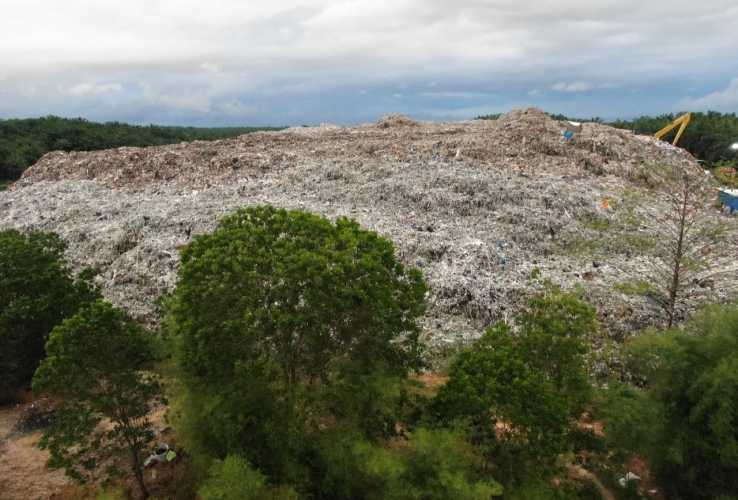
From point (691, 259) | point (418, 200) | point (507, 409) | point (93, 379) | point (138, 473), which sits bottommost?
point (138, 473)

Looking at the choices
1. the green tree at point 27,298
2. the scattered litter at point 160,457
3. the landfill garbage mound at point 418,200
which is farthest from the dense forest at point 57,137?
the scattered litter at point 160,457

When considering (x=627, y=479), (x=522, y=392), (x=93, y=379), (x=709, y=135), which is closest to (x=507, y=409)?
(x=522, y=392)

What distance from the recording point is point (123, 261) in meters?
13.8

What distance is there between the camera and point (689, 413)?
646 centimetres

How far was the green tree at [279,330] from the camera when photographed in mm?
5812

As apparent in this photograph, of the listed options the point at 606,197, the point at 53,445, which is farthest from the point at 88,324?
the point at 606,197

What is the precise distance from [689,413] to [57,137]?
54.3 metres

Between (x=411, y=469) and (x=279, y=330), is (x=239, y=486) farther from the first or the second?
(x=411, y=469)

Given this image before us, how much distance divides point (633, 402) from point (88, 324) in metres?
6.82

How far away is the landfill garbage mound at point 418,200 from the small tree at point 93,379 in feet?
17.1

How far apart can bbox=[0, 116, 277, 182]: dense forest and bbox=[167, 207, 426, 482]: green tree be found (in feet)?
141

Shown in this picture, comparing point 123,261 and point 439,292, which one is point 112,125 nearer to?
point 123,261

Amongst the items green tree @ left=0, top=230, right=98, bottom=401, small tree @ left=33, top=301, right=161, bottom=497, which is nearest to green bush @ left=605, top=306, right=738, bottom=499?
small tree @ left=33, top=301, right=161, bottom=497

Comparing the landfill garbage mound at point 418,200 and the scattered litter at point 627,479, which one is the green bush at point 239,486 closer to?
the scattered litter at point 627,479
